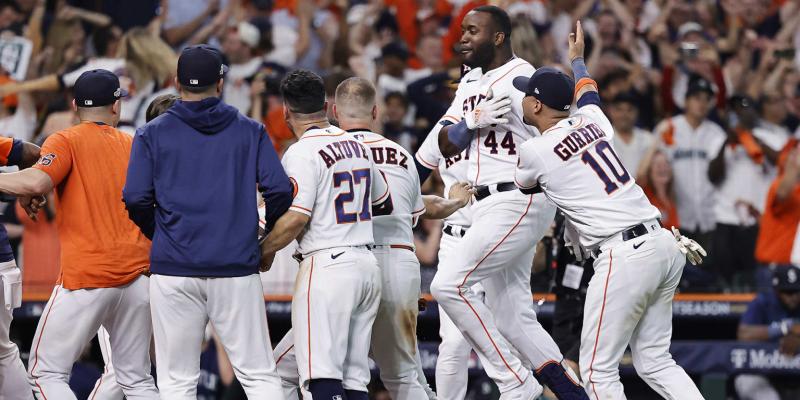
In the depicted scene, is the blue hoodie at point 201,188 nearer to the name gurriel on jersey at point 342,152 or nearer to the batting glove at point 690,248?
the name gurriel on jersey at point 342,152

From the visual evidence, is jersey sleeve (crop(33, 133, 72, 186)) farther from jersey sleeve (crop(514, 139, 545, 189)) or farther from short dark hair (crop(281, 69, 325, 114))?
jersey sleeve (crop(514, 139, 545, 189))

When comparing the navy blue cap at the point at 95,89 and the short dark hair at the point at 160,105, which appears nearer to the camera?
the navy blue cap at the point at 95,89

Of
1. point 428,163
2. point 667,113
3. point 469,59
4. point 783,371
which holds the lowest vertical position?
point 783,371

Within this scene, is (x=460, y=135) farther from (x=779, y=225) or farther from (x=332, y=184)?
(x=779, y=225)

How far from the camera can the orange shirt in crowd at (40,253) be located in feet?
31.4

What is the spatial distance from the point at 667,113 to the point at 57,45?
19.9 ft

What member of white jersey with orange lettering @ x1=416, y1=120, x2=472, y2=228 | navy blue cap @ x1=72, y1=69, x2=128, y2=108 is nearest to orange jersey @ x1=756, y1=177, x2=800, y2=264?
white jersey with orange lettering @ x1=416, y1=120, x2=472, y2=228

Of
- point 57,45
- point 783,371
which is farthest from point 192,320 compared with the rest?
point 57,45

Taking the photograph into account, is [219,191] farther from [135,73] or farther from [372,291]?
[135,73]

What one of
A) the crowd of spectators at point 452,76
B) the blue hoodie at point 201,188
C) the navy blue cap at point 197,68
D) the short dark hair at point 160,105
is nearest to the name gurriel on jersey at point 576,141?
the blue hoodie at point 201,188

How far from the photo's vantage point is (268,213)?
19.1 ft

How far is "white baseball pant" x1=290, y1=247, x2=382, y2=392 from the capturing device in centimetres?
591

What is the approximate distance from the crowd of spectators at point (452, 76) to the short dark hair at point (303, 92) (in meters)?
3.47

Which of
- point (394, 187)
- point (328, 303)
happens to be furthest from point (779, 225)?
point (328, 303)
